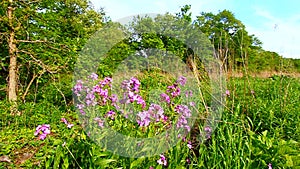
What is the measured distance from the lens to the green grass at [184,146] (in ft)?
5.31

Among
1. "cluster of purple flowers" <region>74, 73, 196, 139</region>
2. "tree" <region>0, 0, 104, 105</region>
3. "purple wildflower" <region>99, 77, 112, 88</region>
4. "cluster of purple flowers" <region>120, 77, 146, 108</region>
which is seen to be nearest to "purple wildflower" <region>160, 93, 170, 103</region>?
"cluster of purple flowers" <region>74, 73, 196, 139</region>

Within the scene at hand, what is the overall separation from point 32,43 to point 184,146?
11.4 feet

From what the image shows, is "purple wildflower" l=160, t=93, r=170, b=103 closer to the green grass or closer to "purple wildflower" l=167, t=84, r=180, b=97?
"purple wildflower" l=167, t=84, r=180, b=97

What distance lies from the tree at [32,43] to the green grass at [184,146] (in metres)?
0.64

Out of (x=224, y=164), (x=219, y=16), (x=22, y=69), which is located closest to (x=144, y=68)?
(x=22, y=69)

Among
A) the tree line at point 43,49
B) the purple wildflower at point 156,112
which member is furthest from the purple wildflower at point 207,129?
the tree line at point 43,49

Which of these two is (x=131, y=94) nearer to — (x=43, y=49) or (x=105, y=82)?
(x=105, y=82)

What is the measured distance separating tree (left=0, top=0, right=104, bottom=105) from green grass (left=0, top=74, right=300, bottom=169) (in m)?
0.64

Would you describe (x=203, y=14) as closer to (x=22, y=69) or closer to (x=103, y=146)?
(x=22, y=69)

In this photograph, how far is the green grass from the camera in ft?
5.31

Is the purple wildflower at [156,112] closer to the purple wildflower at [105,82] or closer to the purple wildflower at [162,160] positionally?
the purple wildflower at [162,160]

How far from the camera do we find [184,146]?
6.08 feet

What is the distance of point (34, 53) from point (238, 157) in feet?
11.7

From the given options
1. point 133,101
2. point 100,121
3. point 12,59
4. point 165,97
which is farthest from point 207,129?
point 12,59
